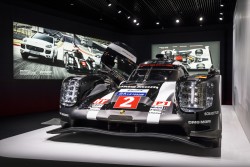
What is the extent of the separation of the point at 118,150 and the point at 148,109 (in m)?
0.58

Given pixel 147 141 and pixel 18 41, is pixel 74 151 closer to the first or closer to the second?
pixel 147 141

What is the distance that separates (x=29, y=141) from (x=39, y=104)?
3064 millimetres

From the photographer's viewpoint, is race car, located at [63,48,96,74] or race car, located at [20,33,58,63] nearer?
race car, located at [20,33,58,63]

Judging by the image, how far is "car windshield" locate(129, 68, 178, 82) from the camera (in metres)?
3.97

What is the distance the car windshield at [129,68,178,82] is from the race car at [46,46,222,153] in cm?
17

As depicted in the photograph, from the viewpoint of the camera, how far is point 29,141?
333cm

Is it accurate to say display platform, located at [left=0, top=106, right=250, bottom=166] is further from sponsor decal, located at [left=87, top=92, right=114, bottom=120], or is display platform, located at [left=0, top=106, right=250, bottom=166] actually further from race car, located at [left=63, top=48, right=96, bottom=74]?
race car, located at [left=63, top=48, right=96, bottom=74]

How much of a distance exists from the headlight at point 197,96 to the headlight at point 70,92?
4.63ft

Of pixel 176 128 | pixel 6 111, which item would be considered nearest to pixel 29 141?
pixel 176 128

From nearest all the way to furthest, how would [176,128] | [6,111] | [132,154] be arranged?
1. [132,154]
2. [176,128]
3. [6,111]

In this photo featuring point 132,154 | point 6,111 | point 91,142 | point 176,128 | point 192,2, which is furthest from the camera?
point 192,2

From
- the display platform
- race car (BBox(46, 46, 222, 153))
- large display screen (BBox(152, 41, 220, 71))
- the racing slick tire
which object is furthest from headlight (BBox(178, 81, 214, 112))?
large display screen (BBox(152, 41, 220, 71))

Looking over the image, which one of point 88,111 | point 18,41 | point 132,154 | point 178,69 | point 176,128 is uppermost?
point 18,41

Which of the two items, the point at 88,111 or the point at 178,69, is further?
the point at 178,69
